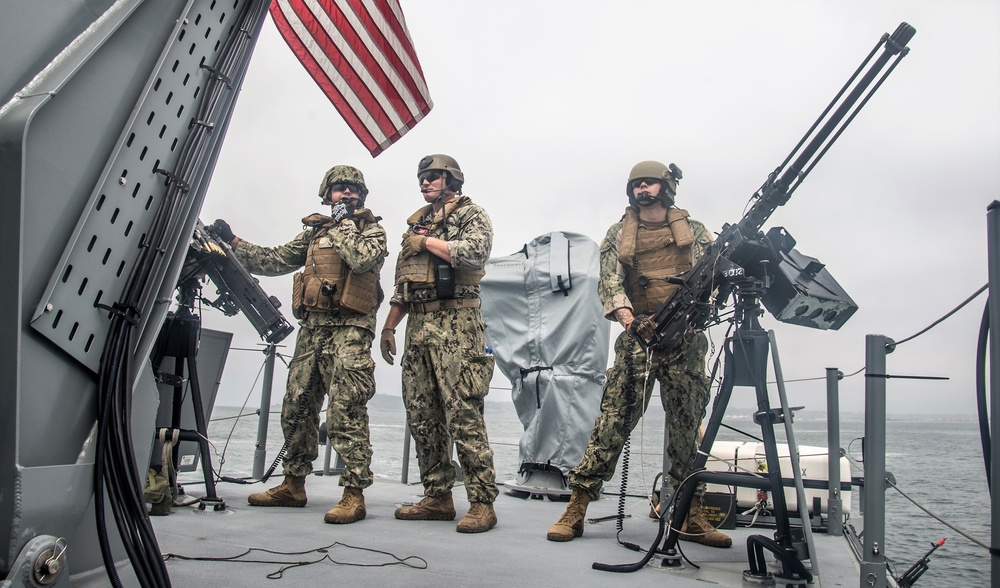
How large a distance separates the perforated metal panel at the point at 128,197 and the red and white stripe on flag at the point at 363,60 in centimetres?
178

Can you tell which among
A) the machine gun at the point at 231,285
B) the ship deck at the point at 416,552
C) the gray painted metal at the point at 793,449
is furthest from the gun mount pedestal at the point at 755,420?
the machine gun at the point at 231,285

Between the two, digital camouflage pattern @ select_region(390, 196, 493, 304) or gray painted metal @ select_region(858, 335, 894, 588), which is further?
digital camouflage pattern @ select_region(390, 196, 493, 304)

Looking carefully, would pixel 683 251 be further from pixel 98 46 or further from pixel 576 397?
pixel 98 46

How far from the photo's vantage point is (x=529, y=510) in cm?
400

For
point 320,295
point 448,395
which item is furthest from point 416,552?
point 320,295

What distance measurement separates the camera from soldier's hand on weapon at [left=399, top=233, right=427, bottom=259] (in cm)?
352

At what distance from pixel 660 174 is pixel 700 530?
1699 mm

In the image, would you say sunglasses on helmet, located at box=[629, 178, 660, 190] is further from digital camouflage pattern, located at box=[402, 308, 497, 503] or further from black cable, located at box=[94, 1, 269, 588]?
black cable, located at box=[94, 1, 269, 588]

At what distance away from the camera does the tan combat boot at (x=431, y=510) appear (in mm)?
3473

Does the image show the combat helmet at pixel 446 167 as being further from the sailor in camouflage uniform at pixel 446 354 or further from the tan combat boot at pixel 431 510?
the tan combat boot at pixel 431 510

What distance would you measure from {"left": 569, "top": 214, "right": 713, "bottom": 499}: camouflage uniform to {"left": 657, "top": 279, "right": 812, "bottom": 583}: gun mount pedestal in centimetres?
50

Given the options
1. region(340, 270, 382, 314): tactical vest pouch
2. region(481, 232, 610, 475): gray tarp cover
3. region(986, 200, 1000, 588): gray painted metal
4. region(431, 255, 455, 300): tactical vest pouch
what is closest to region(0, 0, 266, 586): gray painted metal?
region(986, 200, 1000, 588): gray painted metal

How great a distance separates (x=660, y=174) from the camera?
134 inches

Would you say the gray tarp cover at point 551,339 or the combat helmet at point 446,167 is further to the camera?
the gray tarp cover at point 551,339
